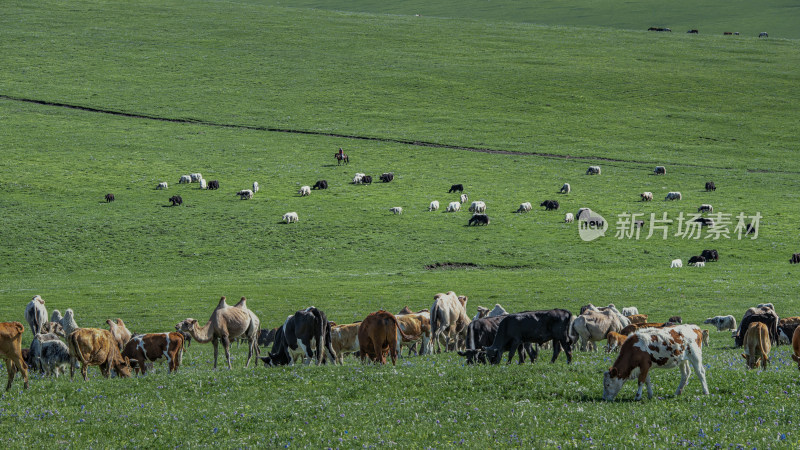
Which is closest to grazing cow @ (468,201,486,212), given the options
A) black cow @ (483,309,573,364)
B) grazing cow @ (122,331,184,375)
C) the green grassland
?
the green grassland

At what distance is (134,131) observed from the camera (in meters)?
87.1

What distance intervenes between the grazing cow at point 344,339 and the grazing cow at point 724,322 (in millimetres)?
16715

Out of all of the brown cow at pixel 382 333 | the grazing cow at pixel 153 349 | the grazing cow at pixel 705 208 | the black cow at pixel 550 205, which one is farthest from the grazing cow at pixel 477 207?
the grazing cow at pixel 153 349

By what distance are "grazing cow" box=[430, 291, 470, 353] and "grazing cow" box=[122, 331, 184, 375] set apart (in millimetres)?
8355

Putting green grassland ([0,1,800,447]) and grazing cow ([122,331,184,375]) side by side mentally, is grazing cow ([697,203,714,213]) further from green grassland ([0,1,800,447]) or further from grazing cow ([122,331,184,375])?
grazing cow ([122,331,184,375])

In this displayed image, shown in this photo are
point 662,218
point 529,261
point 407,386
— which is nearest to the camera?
point 407,386

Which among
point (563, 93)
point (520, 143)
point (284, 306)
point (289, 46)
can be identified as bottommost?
point (284, 306)

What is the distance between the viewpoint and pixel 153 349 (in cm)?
2272

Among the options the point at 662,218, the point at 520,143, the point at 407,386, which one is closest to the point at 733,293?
the point at 662,218

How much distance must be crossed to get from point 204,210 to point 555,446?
176ft

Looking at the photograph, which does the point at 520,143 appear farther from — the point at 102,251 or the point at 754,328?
the point at 754,328

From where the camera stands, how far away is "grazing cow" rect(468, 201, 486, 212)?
62781 millimetres

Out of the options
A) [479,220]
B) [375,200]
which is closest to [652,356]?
[479,220]

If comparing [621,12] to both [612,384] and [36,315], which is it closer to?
[36,315]
